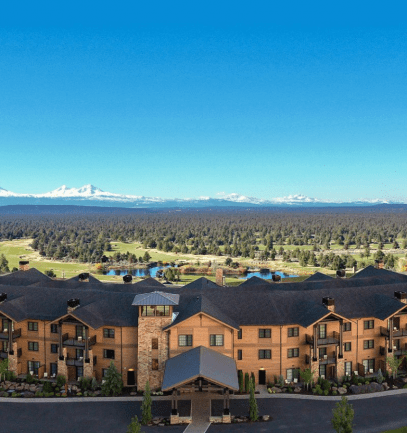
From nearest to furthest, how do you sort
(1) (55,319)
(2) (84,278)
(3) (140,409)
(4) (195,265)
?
(3) (140,409) → (1) (55,319) → (2) (84,278) → (4) (195,265)

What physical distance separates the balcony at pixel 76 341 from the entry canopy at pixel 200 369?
9105 millimetres

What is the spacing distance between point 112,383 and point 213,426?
1201cm

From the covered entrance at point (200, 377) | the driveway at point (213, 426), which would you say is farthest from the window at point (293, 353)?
the covered entrance at point (200, 377)

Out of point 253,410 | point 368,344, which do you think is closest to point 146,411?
point 253,410

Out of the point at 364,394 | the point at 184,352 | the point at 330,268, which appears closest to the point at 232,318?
the point at 184,352

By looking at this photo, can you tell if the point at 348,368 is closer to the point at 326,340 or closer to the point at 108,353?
the point at 326,340

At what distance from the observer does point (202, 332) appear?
43.9 meters

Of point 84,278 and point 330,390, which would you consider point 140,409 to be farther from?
point 84,278

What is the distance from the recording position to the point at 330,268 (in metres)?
127

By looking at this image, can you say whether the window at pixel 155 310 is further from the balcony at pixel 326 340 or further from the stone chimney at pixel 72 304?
the balcony at pixel 326 340

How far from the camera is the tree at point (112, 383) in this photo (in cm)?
4303

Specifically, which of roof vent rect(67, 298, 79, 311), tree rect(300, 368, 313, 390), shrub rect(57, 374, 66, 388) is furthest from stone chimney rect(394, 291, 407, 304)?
shrub rect(57, 374, 66, 388)

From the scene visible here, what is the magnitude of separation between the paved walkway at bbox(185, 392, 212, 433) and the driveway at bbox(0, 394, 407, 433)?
882 millimetres

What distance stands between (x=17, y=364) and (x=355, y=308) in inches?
1549
